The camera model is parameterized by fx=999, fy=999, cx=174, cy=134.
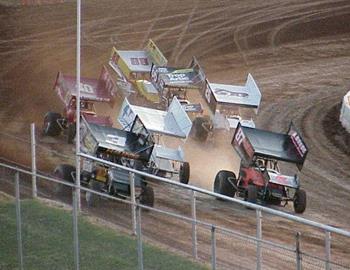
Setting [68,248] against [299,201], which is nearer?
[68,248]

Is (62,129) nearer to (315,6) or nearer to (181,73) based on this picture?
(181,73)

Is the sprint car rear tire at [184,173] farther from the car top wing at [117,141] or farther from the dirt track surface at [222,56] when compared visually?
the car top wing at [117,141]

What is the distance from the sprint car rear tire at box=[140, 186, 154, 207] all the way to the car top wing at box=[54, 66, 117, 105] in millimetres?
6857

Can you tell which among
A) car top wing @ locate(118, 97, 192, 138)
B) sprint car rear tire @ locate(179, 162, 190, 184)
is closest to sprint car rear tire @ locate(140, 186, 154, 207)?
sprint car rear tire @ locate(179, 162, 190, 184)

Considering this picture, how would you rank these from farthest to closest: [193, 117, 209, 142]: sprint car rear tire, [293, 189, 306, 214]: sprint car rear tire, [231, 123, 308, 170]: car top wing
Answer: [193, 117, 209, 142]: sprint car rear tire → [231, 123, 308, 170]: car top wing → [293, 189, 306, 214]: sprint car rear tire

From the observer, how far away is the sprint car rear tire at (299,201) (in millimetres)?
17562

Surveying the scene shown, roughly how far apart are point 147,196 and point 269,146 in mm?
3560

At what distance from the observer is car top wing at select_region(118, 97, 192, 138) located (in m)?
19.3

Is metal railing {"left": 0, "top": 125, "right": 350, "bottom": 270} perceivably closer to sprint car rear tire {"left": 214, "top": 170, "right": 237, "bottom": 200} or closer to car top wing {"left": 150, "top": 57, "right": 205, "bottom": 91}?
sprint car rear tire {"left": 214, "top": 170, "right": 237, "bottom": 200}

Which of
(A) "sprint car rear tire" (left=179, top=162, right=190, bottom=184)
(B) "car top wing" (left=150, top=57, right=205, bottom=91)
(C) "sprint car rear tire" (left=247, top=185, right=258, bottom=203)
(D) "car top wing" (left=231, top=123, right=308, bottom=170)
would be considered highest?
(B) "car top wing" (left=150, top=57, right=205, bottom=91)

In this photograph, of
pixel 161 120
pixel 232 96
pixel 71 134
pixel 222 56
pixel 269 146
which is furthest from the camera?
pixel 222 56

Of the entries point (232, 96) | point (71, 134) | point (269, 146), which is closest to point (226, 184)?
point (269, 146)

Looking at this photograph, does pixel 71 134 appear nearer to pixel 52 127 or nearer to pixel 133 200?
pixel 52 127

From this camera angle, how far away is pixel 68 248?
12.4 meters
